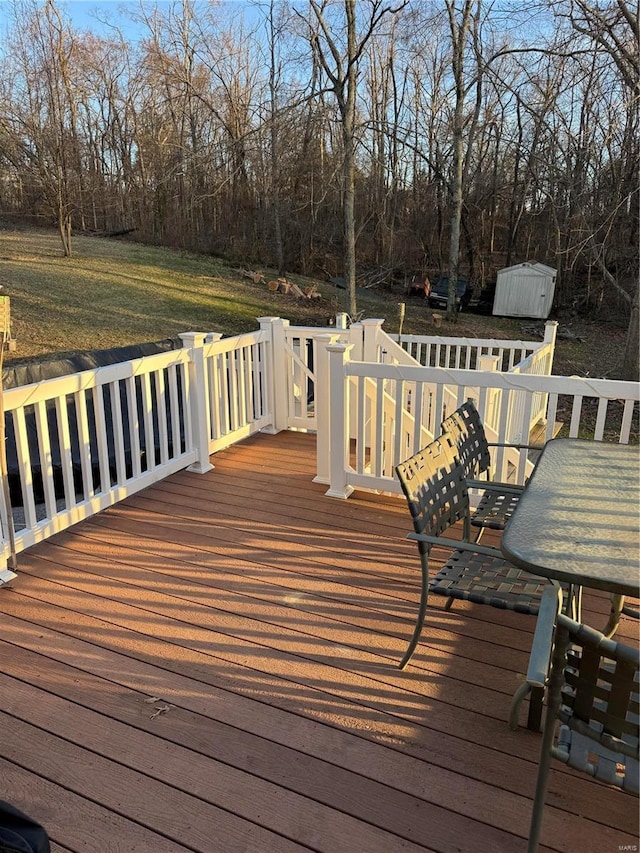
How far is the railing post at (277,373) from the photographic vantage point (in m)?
4.65

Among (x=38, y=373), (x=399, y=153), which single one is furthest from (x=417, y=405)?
(x=399, y=153)

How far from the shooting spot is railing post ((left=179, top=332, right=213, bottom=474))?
3811 millimetres

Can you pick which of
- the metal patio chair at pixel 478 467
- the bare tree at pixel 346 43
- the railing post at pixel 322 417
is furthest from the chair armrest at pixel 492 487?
the bare tree at pixel 346 43

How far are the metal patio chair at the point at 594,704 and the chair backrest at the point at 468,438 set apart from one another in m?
1.12

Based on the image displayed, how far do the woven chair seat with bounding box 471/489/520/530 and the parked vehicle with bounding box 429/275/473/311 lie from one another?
519 inches

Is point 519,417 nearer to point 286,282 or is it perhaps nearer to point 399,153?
point 286,282

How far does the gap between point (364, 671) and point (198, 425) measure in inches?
89.5

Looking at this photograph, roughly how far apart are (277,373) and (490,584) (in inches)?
124

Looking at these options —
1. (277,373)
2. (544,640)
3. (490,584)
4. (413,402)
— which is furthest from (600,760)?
(277,373)

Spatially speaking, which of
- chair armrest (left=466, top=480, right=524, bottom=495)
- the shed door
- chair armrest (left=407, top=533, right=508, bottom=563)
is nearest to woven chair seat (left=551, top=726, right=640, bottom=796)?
chair armrest (left=407, top=533, right=508, bottom=563)

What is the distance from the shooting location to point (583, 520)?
68.3 inches

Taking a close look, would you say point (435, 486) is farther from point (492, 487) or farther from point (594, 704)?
point (594, 704)

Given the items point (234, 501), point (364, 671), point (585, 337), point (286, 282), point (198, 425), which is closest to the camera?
point (364, 671)

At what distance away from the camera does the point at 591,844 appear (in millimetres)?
1450
